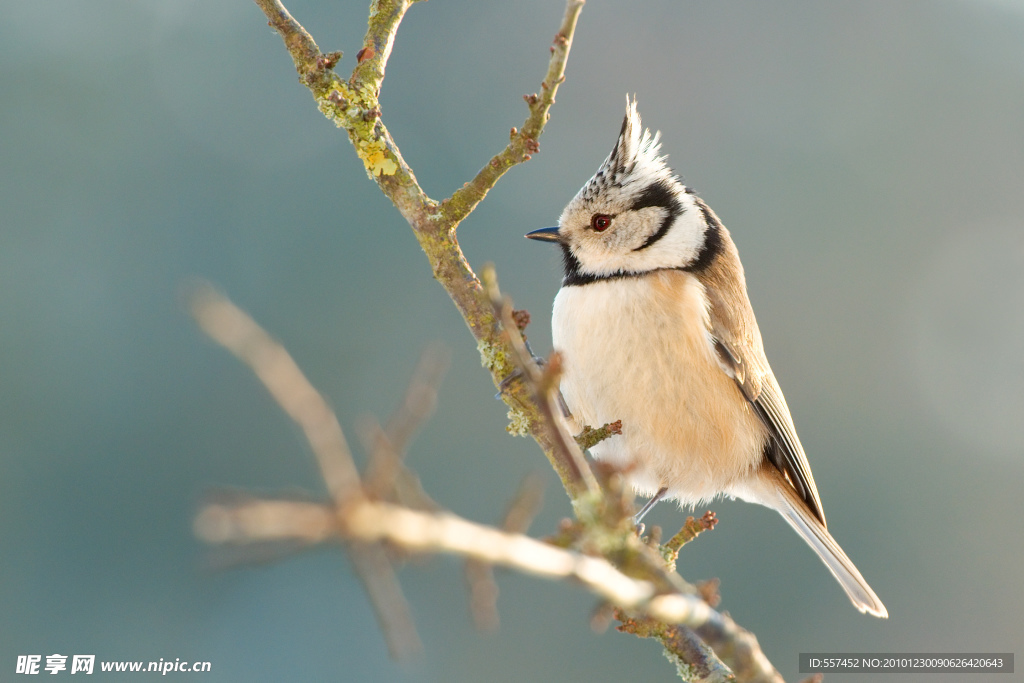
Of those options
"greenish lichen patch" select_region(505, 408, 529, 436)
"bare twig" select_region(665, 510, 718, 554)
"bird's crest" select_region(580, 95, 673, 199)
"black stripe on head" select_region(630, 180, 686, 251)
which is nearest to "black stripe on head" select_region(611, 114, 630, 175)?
"bird's crest" select_region(580, 95, 673, 199)

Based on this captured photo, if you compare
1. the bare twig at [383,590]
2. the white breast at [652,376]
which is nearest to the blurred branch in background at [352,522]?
the bare twig at [383,590]

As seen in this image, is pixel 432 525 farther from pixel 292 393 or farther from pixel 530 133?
pixel 530 133

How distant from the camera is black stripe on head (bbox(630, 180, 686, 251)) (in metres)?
3.29

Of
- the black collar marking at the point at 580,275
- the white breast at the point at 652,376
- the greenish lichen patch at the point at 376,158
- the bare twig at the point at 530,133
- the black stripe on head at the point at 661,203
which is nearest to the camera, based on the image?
the bare twig at the point at 530,133

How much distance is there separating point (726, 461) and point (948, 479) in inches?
232

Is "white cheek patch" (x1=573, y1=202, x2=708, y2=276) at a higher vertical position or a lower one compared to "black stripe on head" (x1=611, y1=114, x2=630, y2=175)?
lower

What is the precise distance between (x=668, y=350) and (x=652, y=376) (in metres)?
0.11

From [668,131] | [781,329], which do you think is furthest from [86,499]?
[668,131]

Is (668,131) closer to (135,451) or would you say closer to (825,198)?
(825,198)

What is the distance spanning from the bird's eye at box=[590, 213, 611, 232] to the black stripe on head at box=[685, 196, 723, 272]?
1.18 ft

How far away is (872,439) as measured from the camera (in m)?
7.73

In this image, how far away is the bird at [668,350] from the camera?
2965 mm

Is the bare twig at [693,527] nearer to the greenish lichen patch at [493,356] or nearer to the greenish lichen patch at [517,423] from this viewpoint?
the greenish lichen patch at [517,423]

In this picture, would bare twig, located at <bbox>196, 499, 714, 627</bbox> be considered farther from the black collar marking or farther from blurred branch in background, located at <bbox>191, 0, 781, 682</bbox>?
the black collar marking
